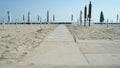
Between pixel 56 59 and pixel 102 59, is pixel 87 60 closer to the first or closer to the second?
pixel 102 59

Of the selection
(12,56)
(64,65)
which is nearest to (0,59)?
(12,56)

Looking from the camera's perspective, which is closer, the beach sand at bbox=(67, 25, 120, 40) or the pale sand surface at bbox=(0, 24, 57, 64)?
the pale sand surface at bbox=(0, 24, 57, 64)

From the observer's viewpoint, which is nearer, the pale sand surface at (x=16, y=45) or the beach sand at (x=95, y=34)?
the pale sand surface at (x=16, y=45)

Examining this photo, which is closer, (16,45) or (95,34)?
(16,45)

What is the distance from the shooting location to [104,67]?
6.04 m

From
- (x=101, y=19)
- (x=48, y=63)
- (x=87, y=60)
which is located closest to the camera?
(x=48, y=63)

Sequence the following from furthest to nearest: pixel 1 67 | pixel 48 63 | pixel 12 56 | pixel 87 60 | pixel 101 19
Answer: pixel 101 19, pixel 12 56, pixel 87 60, pixel 48 63, pixel 1 67

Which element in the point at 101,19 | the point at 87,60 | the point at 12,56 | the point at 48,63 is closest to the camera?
the point at 48,63

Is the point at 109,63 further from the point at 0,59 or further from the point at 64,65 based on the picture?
the point at 0,59

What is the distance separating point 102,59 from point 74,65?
1.36 metres

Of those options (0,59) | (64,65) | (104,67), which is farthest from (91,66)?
(0,59)

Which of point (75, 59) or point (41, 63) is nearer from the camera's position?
point (41, 63)

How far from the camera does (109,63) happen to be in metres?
6.57

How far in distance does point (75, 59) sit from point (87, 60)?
0.42 m
